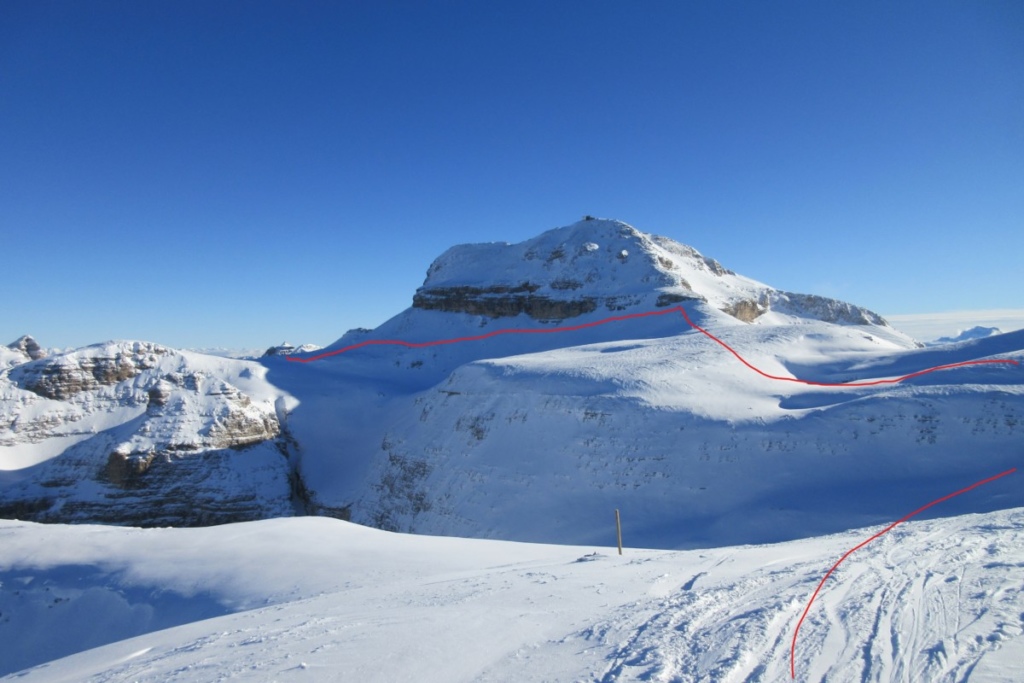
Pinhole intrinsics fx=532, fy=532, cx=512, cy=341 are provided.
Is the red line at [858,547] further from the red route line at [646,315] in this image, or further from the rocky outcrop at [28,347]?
the rocky outcrop at [28,347]

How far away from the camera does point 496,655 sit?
6234 mm

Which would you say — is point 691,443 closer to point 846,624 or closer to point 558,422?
point 558,422

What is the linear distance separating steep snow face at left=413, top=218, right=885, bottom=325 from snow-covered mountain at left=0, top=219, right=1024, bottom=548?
0.33 m

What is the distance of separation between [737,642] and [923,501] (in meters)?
16.6

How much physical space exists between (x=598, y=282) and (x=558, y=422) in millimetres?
30885

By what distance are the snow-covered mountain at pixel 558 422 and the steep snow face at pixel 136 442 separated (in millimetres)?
138

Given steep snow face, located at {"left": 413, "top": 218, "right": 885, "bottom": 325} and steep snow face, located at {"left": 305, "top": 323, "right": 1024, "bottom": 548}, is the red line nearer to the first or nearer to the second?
steep snow face, located at {"left": 305, "top": 323, "right": 1024, "bottom": 548}

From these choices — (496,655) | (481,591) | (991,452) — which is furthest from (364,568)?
(991,452)

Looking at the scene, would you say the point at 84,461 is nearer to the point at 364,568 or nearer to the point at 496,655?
the point at 364,568

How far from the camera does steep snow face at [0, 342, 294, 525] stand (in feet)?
116

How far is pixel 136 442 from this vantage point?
120 feet

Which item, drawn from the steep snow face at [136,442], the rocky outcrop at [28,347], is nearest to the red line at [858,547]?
the steep snow face at [136,442]

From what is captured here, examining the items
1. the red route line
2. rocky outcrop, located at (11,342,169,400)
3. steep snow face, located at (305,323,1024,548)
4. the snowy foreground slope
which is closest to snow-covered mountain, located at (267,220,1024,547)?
steep snow face, located at (305,323,1024,548)

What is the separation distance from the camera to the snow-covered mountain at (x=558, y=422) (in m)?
20.9
